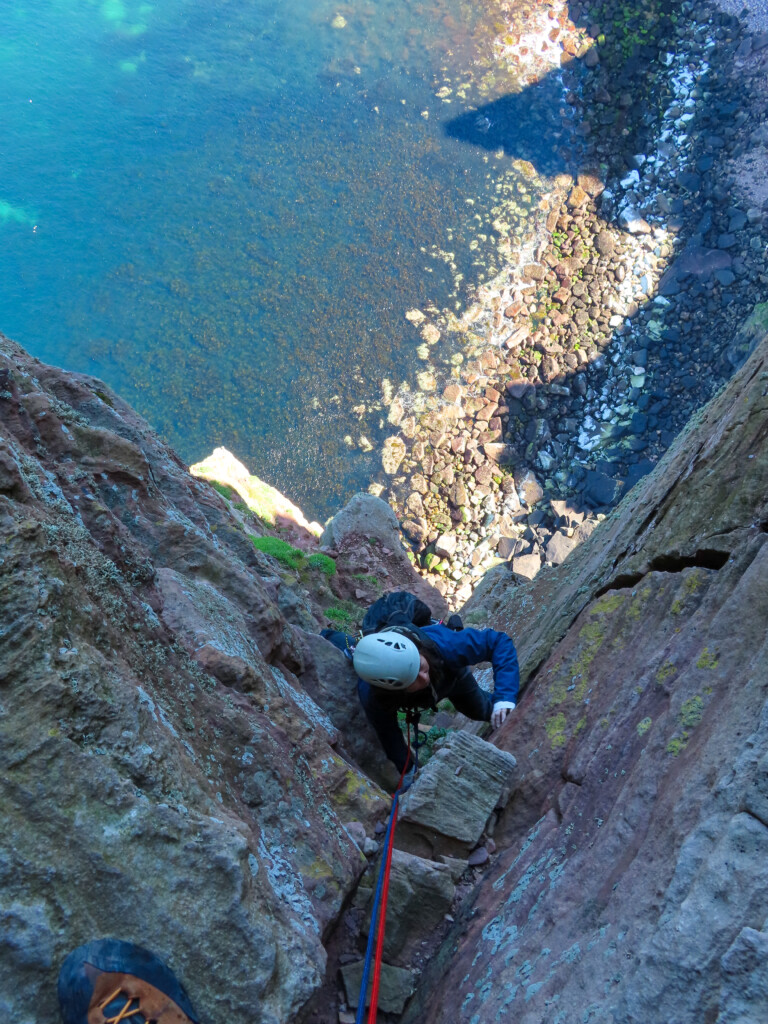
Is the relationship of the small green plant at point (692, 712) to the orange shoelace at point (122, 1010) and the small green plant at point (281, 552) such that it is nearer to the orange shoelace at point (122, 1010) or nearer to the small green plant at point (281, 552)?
the orange shoelace at point (122, 1010)

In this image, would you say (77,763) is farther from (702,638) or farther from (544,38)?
(544,38)

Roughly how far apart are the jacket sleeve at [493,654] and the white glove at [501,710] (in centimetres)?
5

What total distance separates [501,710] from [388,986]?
6.30 ft

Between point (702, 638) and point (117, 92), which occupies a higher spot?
point (117, 92)

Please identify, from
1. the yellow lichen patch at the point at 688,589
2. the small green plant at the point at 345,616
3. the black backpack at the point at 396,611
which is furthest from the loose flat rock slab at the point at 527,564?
the yellow lichen patch at the point at 688,589

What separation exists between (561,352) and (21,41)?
24470mm

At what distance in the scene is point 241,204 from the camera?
22484 mm

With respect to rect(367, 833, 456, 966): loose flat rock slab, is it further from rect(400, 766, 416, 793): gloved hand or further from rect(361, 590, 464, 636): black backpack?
rect(361, 590, 464, 636): black backpack

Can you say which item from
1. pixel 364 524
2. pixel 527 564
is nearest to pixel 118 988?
pixel 364 524

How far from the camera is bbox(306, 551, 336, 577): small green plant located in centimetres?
1184

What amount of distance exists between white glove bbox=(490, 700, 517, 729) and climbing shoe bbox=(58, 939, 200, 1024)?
2.76 metres

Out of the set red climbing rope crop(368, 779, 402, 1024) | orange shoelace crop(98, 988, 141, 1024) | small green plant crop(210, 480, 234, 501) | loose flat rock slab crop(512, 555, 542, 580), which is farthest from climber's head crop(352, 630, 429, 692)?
loose flat rock slab crop(512, 555, 542, 580)

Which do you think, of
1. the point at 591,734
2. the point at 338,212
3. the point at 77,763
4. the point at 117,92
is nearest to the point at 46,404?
the point at 77,763

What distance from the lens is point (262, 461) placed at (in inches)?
755
